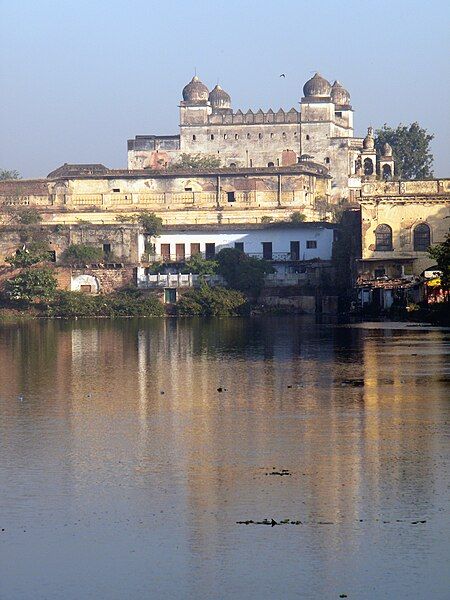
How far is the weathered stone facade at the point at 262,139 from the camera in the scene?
73.6m

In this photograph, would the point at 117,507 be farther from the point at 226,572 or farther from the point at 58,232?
the point at 58,232

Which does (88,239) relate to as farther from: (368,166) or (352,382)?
(352,382)

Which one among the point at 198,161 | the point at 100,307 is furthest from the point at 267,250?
the point at 198,161

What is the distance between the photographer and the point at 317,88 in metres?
74.1

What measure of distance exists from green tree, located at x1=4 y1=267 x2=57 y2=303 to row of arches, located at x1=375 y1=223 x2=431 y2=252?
12.3 m

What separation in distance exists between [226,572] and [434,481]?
3223 mm

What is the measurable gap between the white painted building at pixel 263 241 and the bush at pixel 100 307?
384 cm

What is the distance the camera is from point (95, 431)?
15.2 metres

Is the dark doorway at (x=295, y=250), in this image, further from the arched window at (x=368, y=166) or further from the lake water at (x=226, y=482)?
the lake water at (x=226, y=482)

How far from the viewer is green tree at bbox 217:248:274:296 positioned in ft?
163

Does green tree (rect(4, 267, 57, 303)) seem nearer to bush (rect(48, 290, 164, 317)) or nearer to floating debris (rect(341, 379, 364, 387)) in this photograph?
bush (rect(48, 290, 164, 317))

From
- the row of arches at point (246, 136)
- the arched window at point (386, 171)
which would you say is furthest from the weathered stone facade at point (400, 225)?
the row of arches at point (246, 136)

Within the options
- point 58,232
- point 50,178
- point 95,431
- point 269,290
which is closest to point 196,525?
point 95,431

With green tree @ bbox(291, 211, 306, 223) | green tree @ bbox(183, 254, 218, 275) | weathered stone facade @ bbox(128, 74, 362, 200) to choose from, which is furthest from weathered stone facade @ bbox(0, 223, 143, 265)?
weathered stone facade @ bbox(128, 74, 362, 200)
